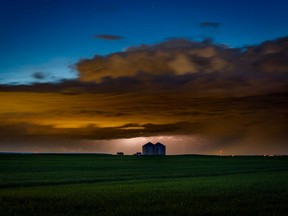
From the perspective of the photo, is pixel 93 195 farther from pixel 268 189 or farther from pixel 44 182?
pixel 44 182

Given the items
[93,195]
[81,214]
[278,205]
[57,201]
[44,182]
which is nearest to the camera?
[81,214]

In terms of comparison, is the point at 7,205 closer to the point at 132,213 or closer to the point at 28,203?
the point at 28,203

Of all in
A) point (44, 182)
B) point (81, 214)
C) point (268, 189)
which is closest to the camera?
point (81, 214)

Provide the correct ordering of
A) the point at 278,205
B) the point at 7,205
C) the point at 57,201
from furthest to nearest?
the point at 57,201 → the point at 7,205 → the point at 278,205

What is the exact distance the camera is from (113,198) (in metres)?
32.1

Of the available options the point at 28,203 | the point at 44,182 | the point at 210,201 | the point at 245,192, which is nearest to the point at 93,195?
the point at 28,203

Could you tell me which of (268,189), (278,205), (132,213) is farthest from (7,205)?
(268,189)

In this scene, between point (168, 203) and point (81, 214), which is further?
point (168, 203)

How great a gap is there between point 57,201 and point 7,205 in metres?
3.55

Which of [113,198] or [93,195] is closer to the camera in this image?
[113,198]

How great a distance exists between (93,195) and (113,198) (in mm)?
2789

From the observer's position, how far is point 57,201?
101 ft

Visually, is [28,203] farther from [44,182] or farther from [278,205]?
[44,182]

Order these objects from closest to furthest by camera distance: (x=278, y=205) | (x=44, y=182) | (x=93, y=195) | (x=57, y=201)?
(x=278, y=205)
(x=57, y=201)
(x=93, y=195)
(x=44, y=182)
